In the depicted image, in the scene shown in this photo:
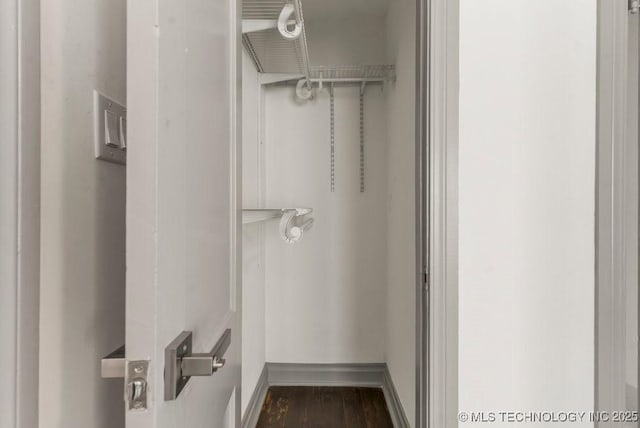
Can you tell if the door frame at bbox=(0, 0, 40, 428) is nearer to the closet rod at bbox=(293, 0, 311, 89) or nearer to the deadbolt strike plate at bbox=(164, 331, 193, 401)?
the deadbolt strike plate at bbox=(164, 331, 193, 401)

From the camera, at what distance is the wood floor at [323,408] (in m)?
Answer: 1.90

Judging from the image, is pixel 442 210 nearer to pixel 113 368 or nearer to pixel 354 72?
pixel 113 368

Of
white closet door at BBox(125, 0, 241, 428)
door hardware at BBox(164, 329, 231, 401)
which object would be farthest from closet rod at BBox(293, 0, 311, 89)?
door hardware at BBox(164, 329, 231, 401)

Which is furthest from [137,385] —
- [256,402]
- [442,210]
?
[256,402]

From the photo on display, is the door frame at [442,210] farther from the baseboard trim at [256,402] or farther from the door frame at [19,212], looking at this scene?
the baseboard trim at [256,402]

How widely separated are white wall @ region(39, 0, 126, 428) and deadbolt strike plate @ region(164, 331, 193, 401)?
160 mm

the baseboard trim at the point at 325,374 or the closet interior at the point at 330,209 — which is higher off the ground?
the closet interior at the point at 330,209

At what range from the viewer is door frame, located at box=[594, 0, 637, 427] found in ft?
2.94

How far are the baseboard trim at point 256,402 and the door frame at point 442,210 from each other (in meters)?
1.07

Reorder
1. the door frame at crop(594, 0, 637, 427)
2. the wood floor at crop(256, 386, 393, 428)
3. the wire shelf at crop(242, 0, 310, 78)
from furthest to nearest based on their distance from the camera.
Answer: the wood floor at crop(256, 386, 393, 428), the wire shelf at crop(242, 0, 310, 78), the door frame at crop(594, 0, 637, 427)

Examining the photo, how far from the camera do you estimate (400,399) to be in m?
1.84

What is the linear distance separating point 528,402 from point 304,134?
5.70ft

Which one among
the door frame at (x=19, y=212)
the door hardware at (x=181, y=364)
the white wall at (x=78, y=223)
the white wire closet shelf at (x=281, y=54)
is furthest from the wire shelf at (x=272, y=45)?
the door hardware at (x=181, y=364)

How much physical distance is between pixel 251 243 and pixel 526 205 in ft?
4.17
